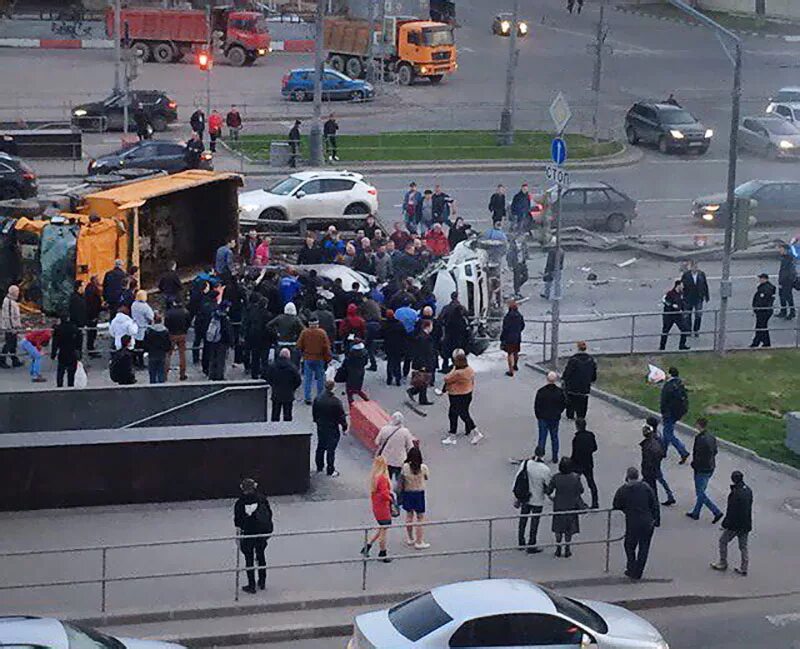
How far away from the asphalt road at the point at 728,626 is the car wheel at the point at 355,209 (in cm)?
2033

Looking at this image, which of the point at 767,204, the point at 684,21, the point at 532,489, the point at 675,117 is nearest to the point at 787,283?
the point at 767,204

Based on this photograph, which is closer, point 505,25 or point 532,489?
point 532,489

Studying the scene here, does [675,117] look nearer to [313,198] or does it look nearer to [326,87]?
[326,87]

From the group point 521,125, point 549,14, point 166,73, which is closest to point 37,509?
point 521,125

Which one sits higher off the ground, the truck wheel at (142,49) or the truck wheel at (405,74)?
the truck wheel at (142,49)

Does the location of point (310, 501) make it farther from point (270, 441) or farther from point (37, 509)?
point (37, 509)

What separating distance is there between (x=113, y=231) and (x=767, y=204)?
1799 centimetres

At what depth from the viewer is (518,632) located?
14.8 m

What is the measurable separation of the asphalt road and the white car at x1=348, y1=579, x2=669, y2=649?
2.04 m

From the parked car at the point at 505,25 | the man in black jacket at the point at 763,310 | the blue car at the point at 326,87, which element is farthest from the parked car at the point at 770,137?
the man in black jacket at the point at 763,310

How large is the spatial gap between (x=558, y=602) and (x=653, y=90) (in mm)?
49995

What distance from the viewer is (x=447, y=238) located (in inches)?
1357

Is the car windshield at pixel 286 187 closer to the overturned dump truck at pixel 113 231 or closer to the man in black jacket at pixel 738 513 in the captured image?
the overturned dump truck at pixel 113 231

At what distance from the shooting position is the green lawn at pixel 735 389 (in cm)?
2467
